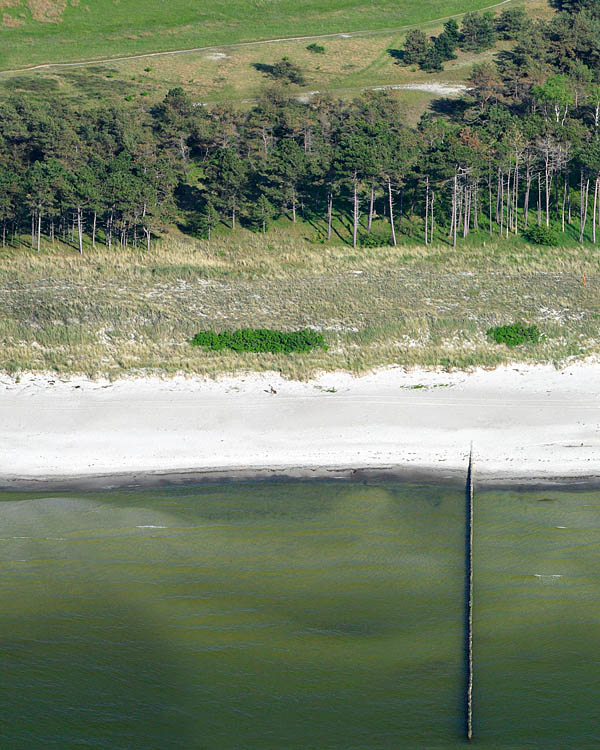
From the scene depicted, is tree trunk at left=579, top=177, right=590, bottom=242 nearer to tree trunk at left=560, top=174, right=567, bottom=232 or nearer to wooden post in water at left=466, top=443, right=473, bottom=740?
tree trunk at left=560, top=174, right=567, bottom=232

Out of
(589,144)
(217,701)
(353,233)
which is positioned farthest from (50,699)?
(589,144)

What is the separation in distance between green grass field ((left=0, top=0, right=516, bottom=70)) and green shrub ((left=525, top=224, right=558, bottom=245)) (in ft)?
256

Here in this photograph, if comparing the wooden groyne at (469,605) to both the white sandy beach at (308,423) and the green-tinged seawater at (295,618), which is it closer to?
the green-tinged seawater at (295,618)

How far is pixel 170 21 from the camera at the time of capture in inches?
5162

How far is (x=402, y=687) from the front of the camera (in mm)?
14734

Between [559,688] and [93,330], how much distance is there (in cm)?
2429

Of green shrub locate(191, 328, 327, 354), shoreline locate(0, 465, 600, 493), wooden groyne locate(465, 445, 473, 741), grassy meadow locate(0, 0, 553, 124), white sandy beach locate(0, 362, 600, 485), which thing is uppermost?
grassy meadow locate(0, 0, 553, 124)

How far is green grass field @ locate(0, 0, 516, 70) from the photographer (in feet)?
389

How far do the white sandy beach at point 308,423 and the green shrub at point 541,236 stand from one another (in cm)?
3559

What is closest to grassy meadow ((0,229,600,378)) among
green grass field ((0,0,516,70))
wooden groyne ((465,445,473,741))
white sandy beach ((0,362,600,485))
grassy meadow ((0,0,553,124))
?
white sandy beach ((0,362,600,485))

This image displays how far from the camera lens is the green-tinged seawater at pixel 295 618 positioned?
46.2 feet

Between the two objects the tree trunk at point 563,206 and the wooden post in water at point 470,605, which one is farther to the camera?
the tree trunk at point 563,206

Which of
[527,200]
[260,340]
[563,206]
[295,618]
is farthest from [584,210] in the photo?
[295,618]

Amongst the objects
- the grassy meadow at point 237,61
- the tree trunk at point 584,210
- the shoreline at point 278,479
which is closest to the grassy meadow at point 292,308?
the shoreline at point 278,479
